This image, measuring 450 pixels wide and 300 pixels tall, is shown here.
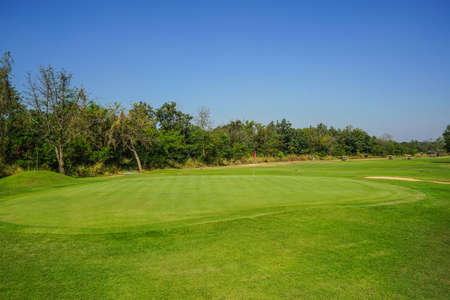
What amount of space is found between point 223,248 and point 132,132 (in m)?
24.8

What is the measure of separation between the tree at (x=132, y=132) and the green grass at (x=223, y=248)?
19842mm

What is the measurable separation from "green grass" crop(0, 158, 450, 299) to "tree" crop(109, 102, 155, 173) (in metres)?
19.8

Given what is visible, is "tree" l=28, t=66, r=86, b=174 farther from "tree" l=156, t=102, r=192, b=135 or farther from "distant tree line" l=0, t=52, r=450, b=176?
"tree" l=156, t=102, r=192, b=135

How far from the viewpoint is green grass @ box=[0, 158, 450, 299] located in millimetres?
2807

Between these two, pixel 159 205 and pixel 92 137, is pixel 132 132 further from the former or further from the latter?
pixel 159 205

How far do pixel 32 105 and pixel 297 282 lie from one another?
2449 cm

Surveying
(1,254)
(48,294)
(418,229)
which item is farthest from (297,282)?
(1,254)

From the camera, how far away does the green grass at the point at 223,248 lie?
2.81m

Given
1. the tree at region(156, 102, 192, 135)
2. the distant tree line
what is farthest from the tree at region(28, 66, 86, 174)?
the tree at region(156, 102, 192, 135)

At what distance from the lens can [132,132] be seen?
1050 inches

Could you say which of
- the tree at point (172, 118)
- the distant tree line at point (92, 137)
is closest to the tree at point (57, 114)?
the distant tree line at point (92, 137)

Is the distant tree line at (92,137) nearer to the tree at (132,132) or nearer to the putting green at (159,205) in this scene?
the tree at (132,132)

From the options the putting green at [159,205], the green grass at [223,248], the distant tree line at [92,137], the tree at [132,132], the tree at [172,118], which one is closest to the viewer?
the green grass at [223,248]

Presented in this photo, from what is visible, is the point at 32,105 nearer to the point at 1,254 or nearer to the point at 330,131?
the point at 1,254
